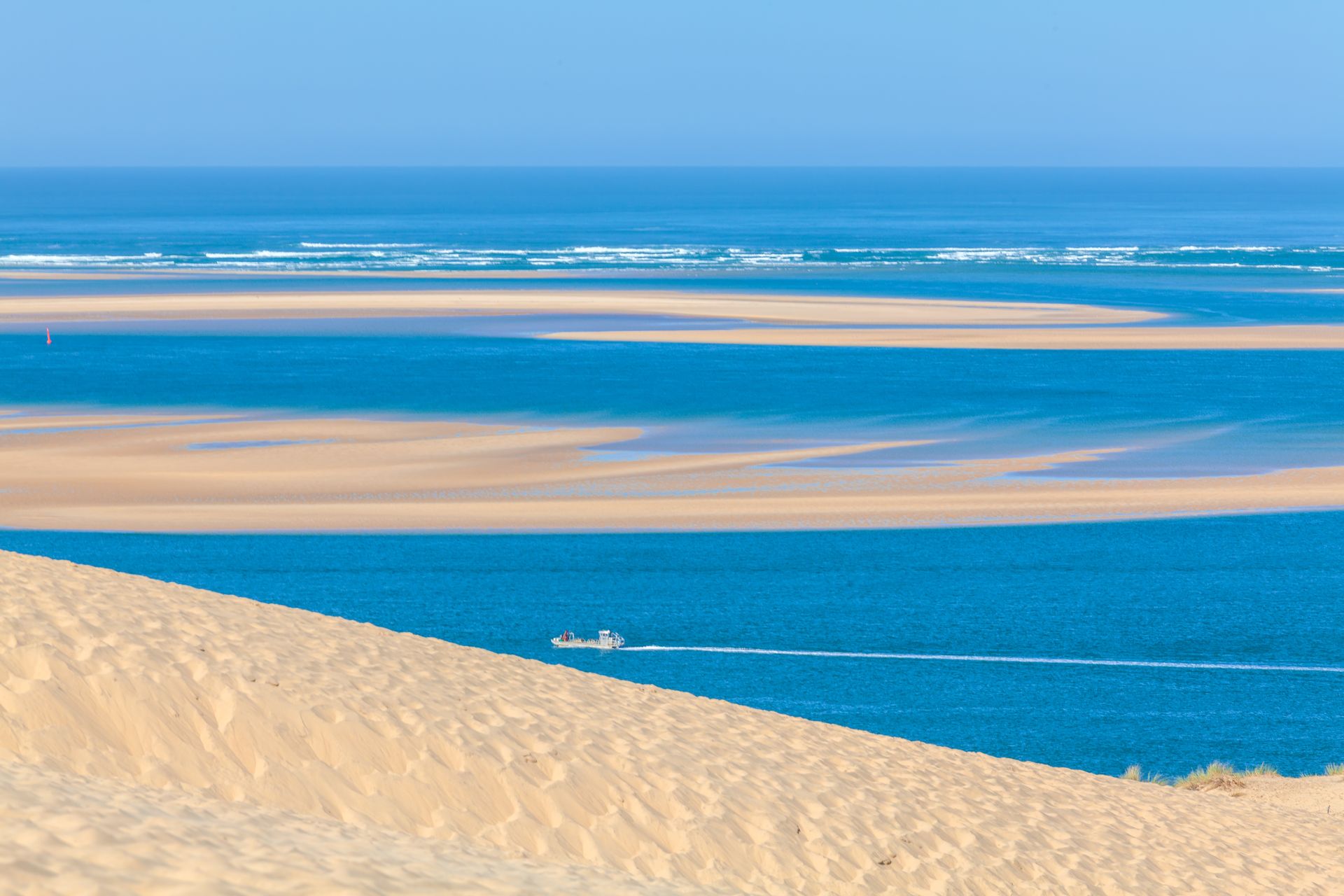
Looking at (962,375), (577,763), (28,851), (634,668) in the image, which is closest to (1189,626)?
(634,668)

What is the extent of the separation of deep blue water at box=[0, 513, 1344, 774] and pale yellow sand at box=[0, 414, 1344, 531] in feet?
5.21

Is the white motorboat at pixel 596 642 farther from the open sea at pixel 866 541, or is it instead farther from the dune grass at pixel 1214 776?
the dune grass at pixel 1214 776

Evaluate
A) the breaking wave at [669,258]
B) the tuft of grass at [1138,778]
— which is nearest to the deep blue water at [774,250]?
the breaking wave at [669,258]

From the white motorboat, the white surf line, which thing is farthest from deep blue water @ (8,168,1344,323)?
the white motorboat

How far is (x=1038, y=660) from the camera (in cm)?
2517

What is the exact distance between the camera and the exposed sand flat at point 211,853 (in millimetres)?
6867

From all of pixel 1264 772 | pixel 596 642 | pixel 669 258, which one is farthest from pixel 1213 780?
pixel 669 258

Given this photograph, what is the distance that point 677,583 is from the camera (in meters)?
29.6

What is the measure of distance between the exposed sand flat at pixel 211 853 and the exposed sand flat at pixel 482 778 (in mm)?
36

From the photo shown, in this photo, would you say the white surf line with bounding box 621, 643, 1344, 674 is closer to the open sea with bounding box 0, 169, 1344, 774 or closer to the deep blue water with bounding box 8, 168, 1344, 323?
the open sea with bounding box 0, 169, 1344, 774

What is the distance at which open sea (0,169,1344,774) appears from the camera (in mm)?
23656

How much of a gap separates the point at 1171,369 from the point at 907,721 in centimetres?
4107

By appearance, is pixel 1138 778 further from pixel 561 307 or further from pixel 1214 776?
pixel 561 307

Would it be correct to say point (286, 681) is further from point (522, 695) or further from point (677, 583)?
point (677, 583)
